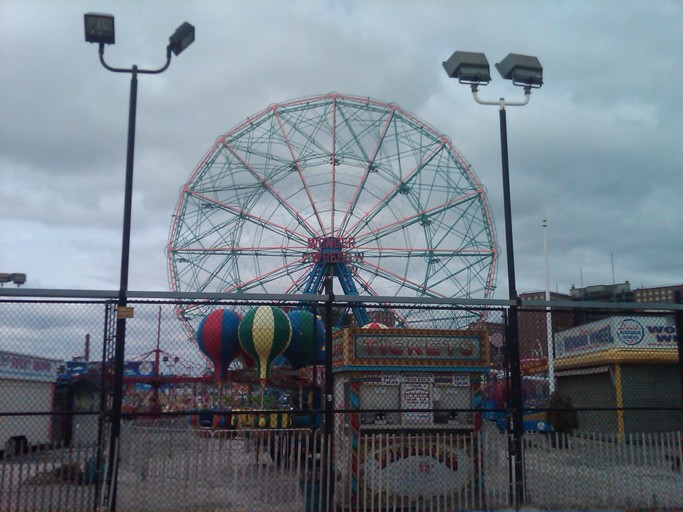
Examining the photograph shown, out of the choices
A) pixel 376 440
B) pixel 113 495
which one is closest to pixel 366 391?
pixel 376 440

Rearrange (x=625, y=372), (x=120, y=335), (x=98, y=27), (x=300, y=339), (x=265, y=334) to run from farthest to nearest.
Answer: (x=625, y=372), (x=300, y=339), (x=265, y=334), (x=98, y=27), (x=120, y=335)

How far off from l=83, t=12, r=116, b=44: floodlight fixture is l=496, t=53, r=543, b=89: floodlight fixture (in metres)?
4.91

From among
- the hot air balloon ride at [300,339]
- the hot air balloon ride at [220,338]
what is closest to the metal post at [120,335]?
the hot air balloon ride at [300,339]

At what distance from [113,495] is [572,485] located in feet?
16.6

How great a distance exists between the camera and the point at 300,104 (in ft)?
85.0

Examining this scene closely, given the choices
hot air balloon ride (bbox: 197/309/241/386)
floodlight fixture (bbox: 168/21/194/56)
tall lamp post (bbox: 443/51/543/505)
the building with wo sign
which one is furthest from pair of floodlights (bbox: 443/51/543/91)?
the building with wo sign

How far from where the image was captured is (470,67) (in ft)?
29.5

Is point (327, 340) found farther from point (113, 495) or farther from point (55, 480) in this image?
point (55, 480)

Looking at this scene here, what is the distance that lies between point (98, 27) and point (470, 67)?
14.9 feet

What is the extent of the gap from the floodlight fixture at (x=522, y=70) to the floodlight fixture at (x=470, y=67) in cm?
29

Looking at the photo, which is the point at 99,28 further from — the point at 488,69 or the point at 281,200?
the point at 281,200

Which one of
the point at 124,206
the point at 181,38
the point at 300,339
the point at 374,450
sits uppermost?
the point at 181,38

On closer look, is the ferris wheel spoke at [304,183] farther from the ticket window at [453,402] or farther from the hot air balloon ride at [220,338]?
the ticket window at [453,402]

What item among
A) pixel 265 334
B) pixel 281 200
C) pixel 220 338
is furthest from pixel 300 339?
pixel 281 200
